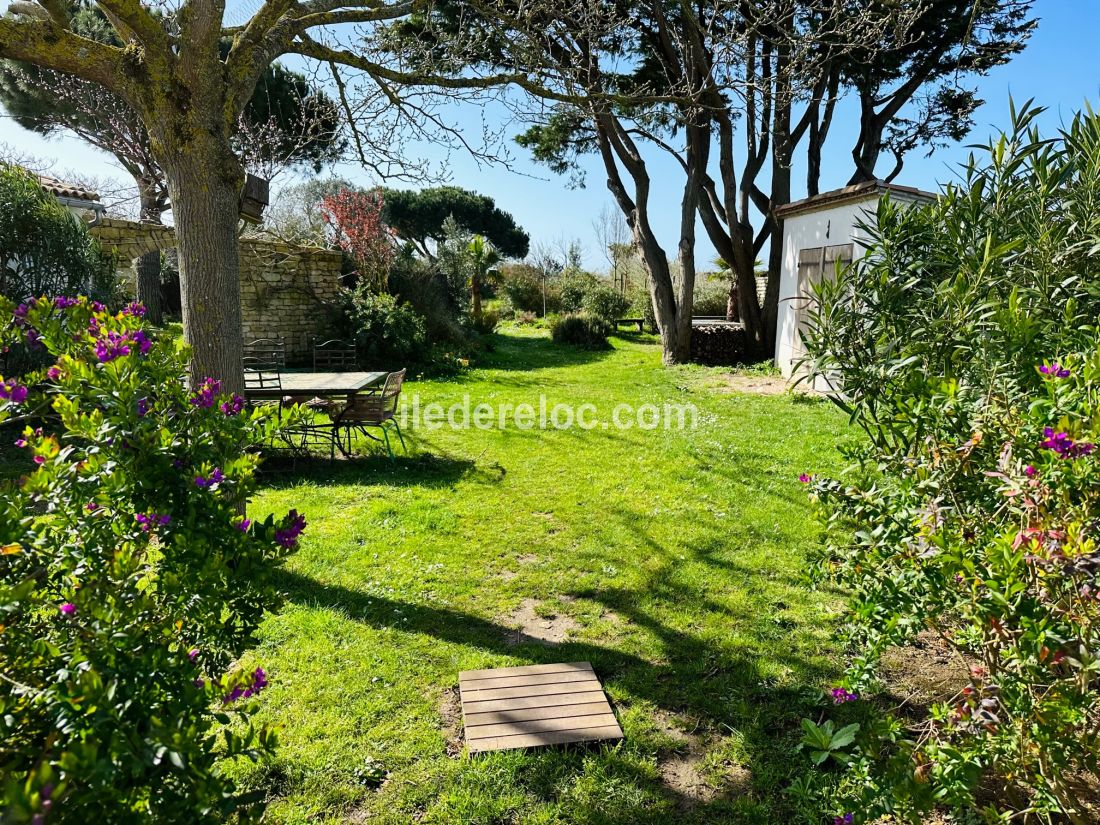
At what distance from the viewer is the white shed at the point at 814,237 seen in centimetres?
977

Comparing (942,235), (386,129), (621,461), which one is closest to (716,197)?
(621,461)

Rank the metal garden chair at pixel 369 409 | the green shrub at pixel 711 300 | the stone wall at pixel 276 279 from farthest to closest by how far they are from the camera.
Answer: the green shrub at pixel 711 300 < the stone wall at pixel 276 279 < the metal garden chair at pixel 369 409

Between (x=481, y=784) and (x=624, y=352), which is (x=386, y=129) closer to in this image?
(x=481, y=784)

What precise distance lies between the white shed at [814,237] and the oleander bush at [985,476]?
7.20m

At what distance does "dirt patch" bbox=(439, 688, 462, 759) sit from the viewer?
2.62 meters

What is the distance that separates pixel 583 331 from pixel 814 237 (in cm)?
872

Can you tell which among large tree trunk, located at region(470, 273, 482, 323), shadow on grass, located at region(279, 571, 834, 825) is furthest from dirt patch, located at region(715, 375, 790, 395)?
large tree trunk, located at region(470, 273, 482, 323)

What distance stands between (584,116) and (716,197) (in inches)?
419

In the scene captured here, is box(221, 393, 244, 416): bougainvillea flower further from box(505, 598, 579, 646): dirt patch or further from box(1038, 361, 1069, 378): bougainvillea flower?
box(1038, 361, 1069, 378): bougainvillea flower

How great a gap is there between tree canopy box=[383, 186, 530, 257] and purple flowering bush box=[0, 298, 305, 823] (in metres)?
33.9

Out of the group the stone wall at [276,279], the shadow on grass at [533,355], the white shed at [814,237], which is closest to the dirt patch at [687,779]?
the white shed at [814,237]

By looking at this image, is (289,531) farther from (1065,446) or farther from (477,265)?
(477,265)

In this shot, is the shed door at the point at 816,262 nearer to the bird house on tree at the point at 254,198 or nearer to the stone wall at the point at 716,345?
the stone wall at the point at 716,345

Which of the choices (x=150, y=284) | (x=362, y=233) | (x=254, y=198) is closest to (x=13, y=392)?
(x=254, y=198)
